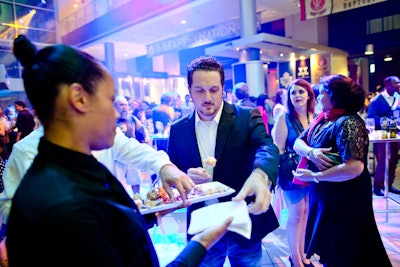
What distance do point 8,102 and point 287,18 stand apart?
12845 millimetres

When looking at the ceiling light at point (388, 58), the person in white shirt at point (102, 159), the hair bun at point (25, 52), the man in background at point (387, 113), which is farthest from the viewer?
the ceiling light at point (388, 58)

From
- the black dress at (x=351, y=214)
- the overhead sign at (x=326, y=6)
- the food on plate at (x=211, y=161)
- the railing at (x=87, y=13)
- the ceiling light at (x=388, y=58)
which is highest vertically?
the railing at (x=87, y=13)

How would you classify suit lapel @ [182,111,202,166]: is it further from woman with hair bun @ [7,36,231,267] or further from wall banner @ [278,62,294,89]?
wall banner @ [278,62,294,89]

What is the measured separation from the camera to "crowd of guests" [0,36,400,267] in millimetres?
591

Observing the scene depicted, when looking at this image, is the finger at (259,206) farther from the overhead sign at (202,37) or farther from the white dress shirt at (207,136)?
the overhead sign at (202,37)

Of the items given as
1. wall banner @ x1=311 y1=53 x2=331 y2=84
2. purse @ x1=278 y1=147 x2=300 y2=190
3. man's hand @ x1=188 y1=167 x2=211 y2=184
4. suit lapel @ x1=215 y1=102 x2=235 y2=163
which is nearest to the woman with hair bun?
man's hand @ x1=188 y1=167 x2=211 y2=184

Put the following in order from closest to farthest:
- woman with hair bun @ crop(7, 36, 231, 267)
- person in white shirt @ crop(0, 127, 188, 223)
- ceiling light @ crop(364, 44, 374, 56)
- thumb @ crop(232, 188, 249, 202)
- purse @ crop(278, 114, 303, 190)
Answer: woman with hair bun @ crop(7, 36, 231, 267) < thumb @ crop(232, 188, 249, 202) < person in white shirt @ crop(0, 127, 188, 223) < purse @ crop(278, 114, 303, 190) < ceiling light @ crop(364, 44, 374, 56)

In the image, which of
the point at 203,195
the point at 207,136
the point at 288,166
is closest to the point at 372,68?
the point at 288,166

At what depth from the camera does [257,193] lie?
1.12 m

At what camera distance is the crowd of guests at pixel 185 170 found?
59 cm

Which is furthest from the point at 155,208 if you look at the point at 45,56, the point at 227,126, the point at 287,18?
the point at 287,18

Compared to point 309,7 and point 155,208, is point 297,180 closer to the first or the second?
point 155,208

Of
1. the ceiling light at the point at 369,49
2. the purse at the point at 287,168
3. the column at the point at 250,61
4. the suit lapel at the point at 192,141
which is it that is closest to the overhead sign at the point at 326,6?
the column at the point at 250,61

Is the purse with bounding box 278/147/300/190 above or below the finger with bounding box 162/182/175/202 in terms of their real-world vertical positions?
below
